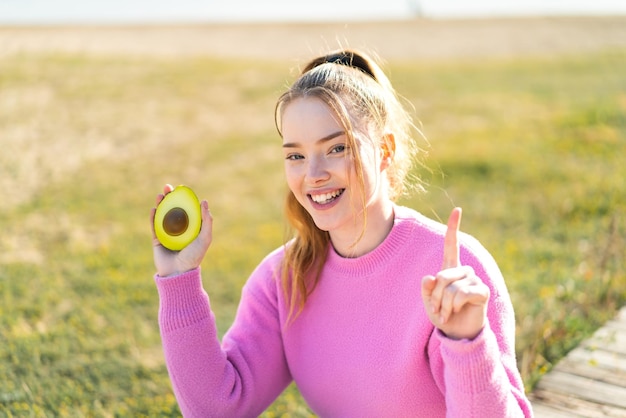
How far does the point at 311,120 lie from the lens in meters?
2.03

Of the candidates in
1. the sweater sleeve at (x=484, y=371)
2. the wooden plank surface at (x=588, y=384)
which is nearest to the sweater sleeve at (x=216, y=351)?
the sweater sleeve at (x=484, y=371)

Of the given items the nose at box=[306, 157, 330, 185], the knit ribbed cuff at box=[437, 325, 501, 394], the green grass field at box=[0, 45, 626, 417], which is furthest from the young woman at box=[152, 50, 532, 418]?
the green grass field at box=[0, 45, 626, 417]

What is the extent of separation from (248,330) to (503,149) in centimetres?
684

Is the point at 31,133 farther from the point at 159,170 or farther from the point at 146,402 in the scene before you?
the point at 146,402

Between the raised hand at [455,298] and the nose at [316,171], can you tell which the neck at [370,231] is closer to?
the nose at [316,171]

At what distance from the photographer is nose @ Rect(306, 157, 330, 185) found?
2014mm

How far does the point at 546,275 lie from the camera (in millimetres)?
4750

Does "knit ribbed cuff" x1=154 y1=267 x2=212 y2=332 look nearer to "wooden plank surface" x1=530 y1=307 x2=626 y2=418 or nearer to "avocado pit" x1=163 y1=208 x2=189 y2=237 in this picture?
"avocado pit" x1=163 y1=208 x2=189 y2=237

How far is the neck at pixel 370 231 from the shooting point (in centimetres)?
214

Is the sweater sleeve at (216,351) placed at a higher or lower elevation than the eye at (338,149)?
lower

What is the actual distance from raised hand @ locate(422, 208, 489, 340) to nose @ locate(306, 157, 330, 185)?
17.2 inches

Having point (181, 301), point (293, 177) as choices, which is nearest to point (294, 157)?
point (293, 177)

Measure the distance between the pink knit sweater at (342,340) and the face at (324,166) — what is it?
165 mm

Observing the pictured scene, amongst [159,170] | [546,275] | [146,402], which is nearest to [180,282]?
[146,402]
